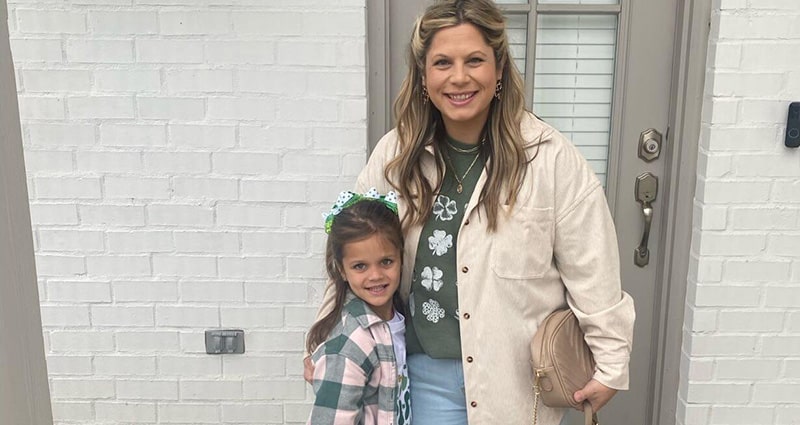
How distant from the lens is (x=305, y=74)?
2430mm

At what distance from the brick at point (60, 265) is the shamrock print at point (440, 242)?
4.75 ft

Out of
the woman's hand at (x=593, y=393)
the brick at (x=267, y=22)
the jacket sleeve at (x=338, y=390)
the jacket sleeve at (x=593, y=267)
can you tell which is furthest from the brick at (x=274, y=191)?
the woman's hand at (x=593, y=393)

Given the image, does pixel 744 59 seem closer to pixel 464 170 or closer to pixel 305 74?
pixel 464 170

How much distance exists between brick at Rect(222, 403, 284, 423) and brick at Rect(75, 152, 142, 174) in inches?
35.6

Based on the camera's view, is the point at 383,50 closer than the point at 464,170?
No

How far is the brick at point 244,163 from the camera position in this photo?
249 cm

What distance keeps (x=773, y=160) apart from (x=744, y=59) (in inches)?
13.2

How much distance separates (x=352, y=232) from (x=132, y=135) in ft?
3.74

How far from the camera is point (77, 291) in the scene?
2.62 m

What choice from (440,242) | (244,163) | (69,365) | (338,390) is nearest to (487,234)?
(440,242)

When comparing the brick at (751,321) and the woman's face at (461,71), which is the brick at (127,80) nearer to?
the woman's face at (461,71)

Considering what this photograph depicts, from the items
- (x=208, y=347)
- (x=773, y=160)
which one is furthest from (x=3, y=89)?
(x=773, y=160)

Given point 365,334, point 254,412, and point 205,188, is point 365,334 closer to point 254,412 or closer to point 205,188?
point 205,188

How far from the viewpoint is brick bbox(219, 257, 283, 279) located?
8.43ft
